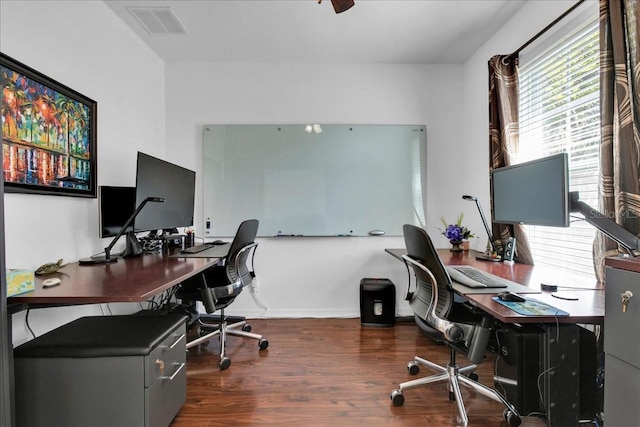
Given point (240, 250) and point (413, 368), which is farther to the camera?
point (240, 250)

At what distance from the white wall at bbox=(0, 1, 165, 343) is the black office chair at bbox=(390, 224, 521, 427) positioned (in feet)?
6.82

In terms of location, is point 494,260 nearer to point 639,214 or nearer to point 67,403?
point 639,214

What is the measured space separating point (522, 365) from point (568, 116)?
1.57 metres

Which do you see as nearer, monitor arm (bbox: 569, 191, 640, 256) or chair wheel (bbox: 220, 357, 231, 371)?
monitor arm (bbox: 569, 191, 640, 256)

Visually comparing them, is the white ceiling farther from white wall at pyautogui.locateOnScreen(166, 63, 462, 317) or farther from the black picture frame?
the black picture frame

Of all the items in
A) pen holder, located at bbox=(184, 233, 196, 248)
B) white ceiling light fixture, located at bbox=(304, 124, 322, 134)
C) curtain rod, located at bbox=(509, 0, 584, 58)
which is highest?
curtain rod, located at bbox=(509, 0, 584, 58)

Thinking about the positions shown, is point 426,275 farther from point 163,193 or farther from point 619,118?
point 163,193

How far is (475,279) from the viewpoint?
1620 millimetres

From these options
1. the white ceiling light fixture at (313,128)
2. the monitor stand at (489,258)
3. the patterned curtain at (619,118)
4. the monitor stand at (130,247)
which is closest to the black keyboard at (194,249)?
the monitor stand at (130,247)

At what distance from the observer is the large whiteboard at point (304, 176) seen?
3137mm

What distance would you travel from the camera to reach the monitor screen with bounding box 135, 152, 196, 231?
6.45 feet

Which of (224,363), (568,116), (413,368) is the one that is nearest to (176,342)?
(224,363)

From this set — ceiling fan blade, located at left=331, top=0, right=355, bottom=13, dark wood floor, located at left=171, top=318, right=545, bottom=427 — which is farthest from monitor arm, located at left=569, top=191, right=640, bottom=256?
ceiling fan blade, located at left=331, top=0, right=355, bottom=13

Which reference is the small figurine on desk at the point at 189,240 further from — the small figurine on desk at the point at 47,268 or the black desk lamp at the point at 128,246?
the small figurine on desk at the point at 47,268
